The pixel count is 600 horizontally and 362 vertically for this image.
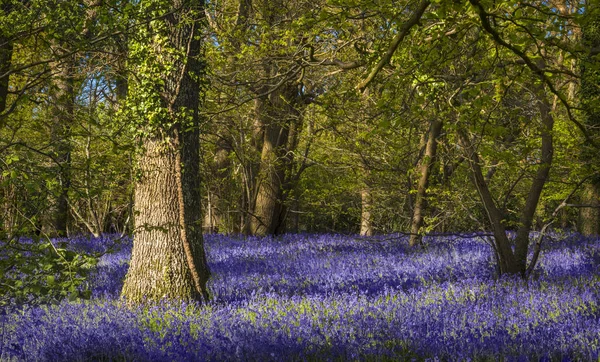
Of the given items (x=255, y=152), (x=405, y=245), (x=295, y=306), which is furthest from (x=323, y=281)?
(x=255, y=152)

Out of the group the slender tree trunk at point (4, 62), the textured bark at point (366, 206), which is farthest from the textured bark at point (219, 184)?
the slender tree trunk at point (4, 62)

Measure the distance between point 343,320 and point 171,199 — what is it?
2.63 meters

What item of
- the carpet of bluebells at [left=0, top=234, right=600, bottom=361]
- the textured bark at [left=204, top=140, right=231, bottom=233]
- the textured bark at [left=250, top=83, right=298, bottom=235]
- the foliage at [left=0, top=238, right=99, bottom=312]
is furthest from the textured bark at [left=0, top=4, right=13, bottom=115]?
the textured bark at [left=204, top=140, right=231, bottom=233]

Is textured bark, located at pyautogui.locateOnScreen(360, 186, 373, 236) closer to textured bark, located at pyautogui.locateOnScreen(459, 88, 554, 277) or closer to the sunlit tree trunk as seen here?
the sunlit tree trunk

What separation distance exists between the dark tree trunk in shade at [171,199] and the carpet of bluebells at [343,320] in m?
0.30

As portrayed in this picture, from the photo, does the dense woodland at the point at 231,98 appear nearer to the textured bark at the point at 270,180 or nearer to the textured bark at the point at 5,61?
the textured bark at the point at 5,61

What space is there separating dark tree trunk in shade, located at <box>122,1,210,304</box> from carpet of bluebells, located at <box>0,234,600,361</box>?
298mm

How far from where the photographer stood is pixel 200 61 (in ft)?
24.2

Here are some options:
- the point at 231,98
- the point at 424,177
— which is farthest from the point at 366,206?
the point at 231,98

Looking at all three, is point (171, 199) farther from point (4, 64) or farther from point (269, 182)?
point (269, 182)

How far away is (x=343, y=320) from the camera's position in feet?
18.9

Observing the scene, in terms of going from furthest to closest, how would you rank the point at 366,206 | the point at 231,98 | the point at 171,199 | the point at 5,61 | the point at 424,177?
the point at 366,206, the point at 424,177, the point at 231,98, the point at 171,199, the point at 5,61

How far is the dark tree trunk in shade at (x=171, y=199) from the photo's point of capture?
7.13m

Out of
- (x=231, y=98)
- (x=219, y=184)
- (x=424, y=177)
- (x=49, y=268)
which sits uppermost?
(x=231, y=98)
